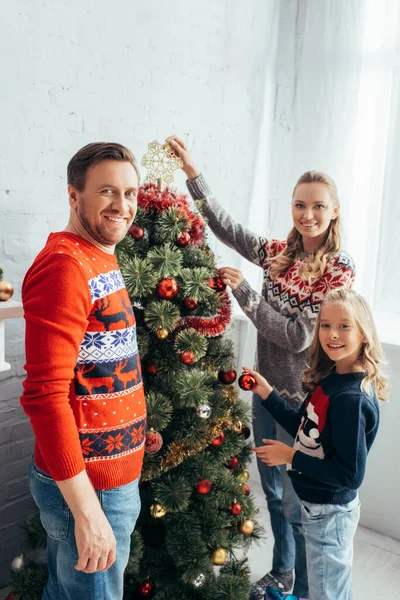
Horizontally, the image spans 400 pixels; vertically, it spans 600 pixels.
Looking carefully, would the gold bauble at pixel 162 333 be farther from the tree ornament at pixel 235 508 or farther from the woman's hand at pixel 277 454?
the tree ornament at pixel 235 508

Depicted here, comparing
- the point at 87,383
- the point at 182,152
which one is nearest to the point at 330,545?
the point at 87,383

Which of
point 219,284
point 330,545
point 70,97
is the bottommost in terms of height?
→ point 330,545

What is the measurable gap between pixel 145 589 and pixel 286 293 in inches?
40.5

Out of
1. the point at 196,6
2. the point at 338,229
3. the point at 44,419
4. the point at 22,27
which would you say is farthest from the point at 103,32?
the point at 44,419

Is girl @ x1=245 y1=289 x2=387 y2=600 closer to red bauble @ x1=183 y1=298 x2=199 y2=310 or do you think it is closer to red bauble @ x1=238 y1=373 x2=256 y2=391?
red bauble @ x1=238 y1=373 x2=256 y2=391

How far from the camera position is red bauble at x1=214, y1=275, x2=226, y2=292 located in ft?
5.46

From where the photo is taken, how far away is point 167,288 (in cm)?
150

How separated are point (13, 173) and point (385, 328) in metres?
1.75

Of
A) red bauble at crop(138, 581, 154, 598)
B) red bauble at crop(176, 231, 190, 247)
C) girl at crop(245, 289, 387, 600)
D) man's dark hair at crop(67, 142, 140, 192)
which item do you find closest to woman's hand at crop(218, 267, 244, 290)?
red bauble at crop(176, 231, 190, 247)

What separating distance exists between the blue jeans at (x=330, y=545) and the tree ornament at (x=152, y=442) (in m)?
0.46

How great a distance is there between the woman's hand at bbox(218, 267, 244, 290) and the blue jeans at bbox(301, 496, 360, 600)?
0.67 m

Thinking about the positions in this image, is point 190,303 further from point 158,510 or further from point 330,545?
point 330,545

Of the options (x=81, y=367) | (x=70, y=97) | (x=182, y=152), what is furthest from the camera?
(x=70, y=97)

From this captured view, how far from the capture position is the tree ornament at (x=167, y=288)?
150 centimetres
